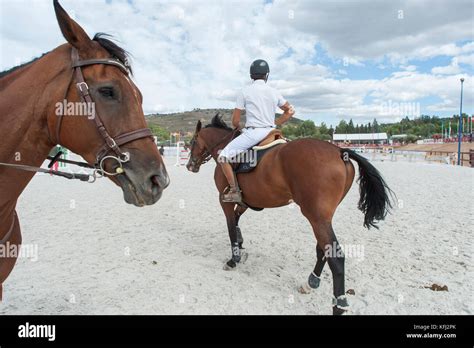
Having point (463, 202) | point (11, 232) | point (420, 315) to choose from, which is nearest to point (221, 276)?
point (420, 315)

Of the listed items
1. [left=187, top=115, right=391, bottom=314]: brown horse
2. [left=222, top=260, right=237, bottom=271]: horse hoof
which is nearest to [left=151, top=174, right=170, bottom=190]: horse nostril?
[left=187, top=115, right=391, bottom=314]: brown horse

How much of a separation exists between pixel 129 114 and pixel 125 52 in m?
0.50

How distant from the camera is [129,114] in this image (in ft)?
6.64

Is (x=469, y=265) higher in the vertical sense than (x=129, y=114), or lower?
lower

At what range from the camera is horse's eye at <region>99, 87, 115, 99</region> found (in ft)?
6.55

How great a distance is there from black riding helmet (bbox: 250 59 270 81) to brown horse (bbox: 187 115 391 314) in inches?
47.8

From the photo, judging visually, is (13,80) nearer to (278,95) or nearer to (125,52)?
(125,52)

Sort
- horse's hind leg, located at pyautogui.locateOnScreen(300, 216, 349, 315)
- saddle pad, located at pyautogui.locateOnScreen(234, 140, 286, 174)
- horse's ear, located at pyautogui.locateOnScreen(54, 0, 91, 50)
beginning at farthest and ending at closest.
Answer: saddle pad, located at pyautogui.locateOnScreen(234, 140, 286, 174) < horse's hind leg, located at pyautogui.locateOnScreen(300, 216, 349, 315) < horse's ear, located at pyautogui.locateOnScreen(54, 0, 91, 50)

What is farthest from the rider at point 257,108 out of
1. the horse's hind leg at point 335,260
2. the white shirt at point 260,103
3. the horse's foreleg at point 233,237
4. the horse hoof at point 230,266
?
the horse's hind leg at point 335,260

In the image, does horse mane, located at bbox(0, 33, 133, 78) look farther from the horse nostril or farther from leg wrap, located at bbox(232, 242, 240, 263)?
leg wrap, located at bbox(232, 242, 240, 263)

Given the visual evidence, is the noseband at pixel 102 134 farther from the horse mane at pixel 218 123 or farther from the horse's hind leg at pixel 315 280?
the horse mane at pixel 218 123

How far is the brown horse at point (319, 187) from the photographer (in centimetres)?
370

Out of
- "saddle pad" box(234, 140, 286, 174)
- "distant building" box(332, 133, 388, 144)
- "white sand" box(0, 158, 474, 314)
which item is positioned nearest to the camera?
"white sand" box(0, 158, 474, 314)

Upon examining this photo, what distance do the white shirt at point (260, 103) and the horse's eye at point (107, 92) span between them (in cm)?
301
